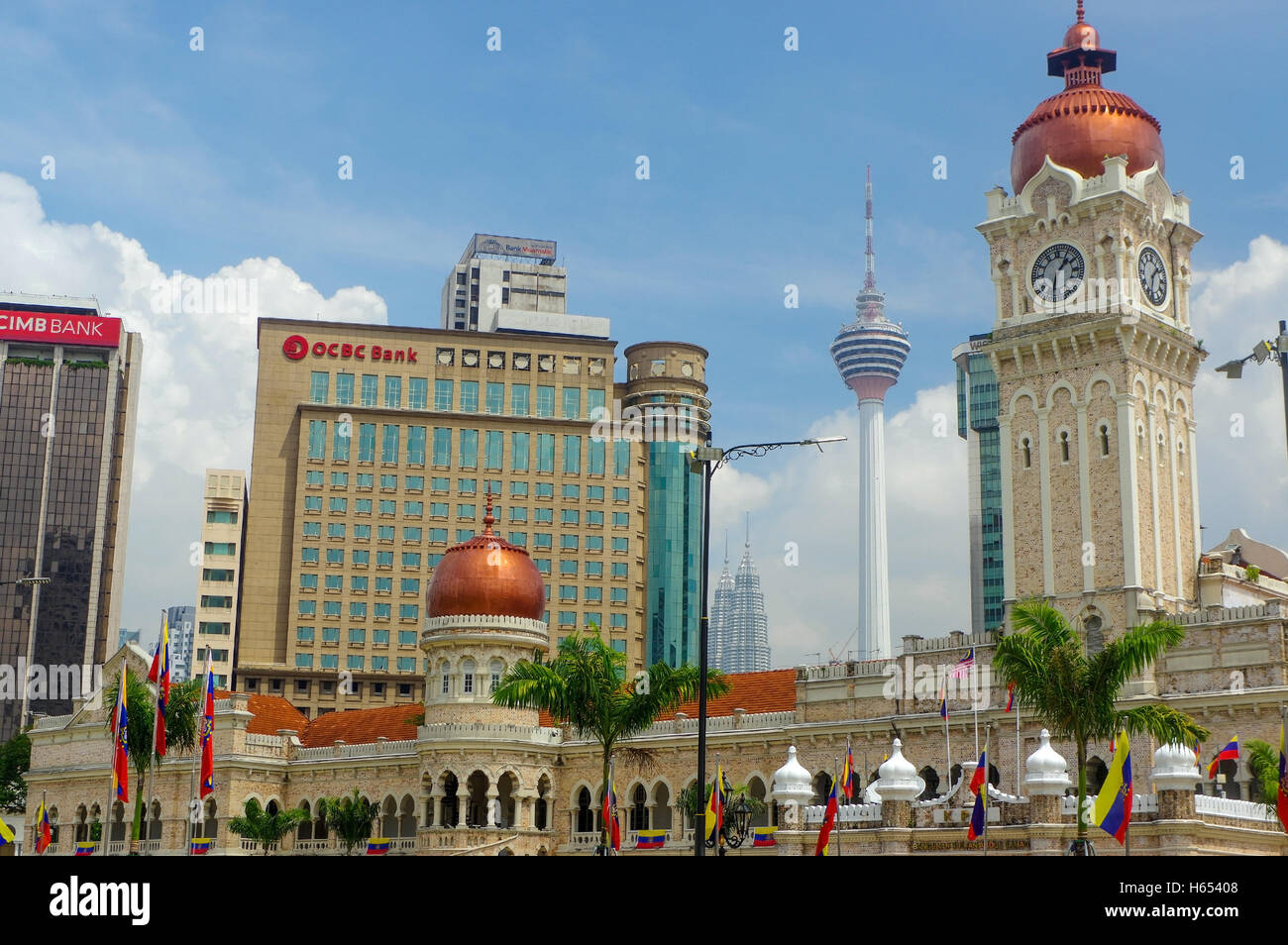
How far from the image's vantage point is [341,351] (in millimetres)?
126875

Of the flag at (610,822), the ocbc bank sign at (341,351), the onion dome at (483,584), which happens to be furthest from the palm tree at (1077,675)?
the ocbc bank sign at (341,351)

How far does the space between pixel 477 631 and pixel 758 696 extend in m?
11.8

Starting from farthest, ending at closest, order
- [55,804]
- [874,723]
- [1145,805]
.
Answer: [55,804]
[874,723]
[1145,805]

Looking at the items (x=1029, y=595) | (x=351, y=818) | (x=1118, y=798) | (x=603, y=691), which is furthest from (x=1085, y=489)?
(x=351, y=818)

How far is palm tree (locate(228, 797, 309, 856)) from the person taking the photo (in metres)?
66.1

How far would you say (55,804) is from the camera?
77.8 meters

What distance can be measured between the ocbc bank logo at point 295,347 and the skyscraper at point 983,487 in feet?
235

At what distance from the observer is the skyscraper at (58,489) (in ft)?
484

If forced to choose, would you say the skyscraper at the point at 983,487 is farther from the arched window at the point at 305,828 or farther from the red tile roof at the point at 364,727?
the arched window at the point at 305,828
